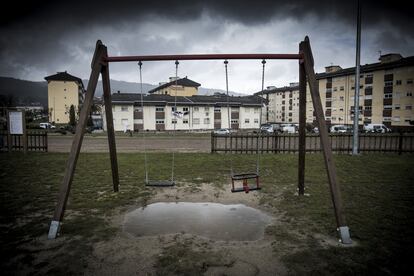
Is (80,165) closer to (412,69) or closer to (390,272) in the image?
(390,272)

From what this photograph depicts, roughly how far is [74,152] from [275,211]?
4258 millimetres

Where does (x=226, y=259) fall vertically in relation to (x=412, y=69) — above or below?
below

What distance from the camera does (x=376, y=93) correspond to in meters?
52.9

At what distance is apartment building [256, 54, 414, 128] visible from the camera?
1893 inches

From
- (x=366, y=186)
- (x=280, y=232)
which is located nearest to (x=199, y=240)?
(x=280, y=232)

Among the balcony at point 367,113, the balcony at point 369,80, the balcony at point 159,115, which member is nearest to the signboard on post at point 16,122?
the balcony at point 159,115

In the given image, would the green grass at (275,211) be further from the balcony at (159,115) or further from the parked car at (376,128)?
the balcony at (159,115)

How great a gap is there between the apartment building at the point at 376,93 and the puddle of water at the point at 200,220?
157 ft

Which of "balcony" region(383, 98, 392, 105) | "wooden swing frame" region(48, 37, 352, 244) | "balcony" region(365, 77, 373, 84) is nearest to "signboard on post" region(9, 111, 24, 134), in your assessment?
"wooden swing frame" region(48, 37, 352, 244)

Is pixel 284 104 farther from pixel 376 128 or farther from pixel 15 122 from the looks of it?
pixel 15 122

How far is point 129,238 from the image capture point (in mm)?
4211

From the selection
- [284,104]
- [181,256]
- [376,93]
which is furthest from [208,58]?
[284,104]

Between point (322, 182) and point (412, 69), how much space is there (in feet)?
178

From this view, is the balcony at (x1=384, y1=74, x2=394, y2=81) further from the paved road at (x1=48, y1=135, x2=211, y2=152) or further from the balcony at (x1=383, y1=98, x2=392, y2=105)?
the paved road at (x1=48, y1=135, x2=211, y2=152)
